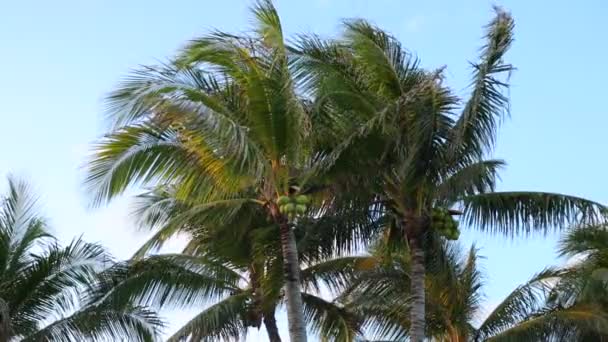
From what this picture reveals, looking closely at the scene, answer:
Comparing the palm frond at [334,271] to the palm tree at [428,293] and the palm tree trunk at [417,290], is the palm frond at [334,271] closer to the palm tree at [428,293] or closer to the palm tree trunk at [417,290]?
the palm tree at [428,293]

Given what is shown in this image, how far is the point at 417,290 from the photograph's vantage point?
16.3 metres

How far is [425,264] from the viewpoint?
17703mm

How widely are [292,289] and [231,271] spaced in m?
5.37

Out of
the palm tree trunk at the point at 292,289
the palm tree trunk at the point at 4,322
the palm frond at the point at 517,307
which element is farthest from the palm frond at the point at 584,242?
the palm tree trunk at the point at 4,322

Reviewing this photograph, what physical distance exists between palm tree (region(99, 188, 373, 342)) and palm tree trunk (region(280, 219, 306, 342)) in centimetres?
135

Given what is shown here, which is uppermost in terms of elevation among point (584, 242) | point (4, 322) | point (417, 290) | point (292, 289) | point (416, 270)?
point (584, 242)

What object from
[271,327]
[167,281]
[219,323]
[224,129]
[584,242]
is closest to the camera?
[224,129]

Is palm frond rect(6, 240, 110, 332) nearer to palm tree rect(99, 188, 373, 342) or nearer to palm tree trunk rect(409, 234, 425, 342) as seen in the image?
palm tree rect(99, 188, 373, 342)

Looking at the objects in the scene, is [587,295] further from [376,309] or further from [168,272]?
[168,272]

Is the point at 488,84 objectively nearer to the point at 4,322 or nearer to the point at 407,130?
the point at 407,130

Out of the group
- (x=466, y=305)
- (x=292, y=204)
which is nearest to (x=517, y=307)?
(x=466, y=305)

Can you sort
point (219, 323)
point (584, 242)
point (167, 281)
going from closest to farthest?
1. point (167, 281)
2. point (219, 323)
3. point (584, 242)

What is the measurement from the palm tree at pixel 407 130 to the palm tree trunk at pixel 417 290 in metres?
0.02

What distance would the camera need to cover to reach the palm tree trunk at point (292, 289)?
1528 centimetres
